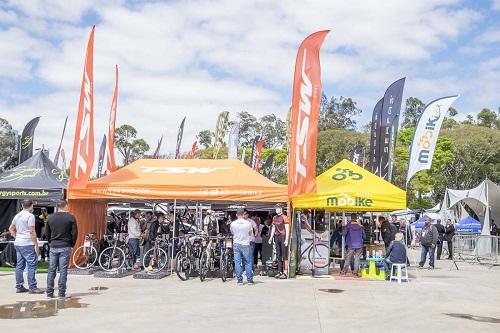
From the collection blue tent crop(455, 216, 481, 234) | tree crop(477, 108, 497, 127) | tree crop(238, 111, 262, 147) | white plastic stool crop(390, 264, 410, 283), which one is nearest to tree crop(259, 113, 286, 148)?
tree crop(238, 111, 262, 147)

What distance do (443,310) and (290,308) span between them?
263 centimetres

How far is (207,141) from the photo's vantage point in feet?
268

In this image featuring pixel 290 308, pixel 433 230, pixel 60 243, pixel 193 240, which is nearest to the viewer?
pixel 290 308

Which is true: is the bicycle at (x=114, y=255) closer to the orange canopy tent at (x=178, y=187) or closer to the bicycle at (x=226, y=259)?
the orange canopy tent at (x=178, y=187)

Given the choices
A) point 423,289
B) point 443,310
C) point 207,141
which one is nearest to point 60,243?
point 443,310

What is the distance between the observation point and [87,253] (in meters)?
14.9

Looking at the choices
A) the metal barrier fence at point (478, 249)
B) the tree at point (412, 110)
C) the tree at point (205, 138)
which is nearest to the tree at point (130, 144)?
the tree at point (205, 138)

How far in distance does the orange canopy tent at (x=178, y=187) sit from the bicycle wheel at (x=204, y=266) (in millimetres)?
1464

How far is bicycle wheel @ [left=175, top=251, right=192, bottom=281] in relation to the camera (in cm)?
1334

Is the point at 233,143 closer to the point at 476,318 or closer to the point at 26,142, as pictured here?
the point at 26,142

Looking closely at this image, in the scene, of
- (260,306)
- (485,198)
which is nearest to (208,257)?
(260,306)

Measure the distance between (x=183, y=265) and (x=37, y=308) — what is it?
483cm

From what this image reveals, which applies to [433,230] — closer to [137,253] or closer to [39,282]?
[137,253]

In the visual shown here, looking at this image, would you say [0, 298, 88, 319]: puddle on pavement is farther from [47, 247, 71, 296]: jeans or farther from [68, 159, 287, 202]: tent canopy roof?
[68, 159, 287, 202]: tent canopy roof
